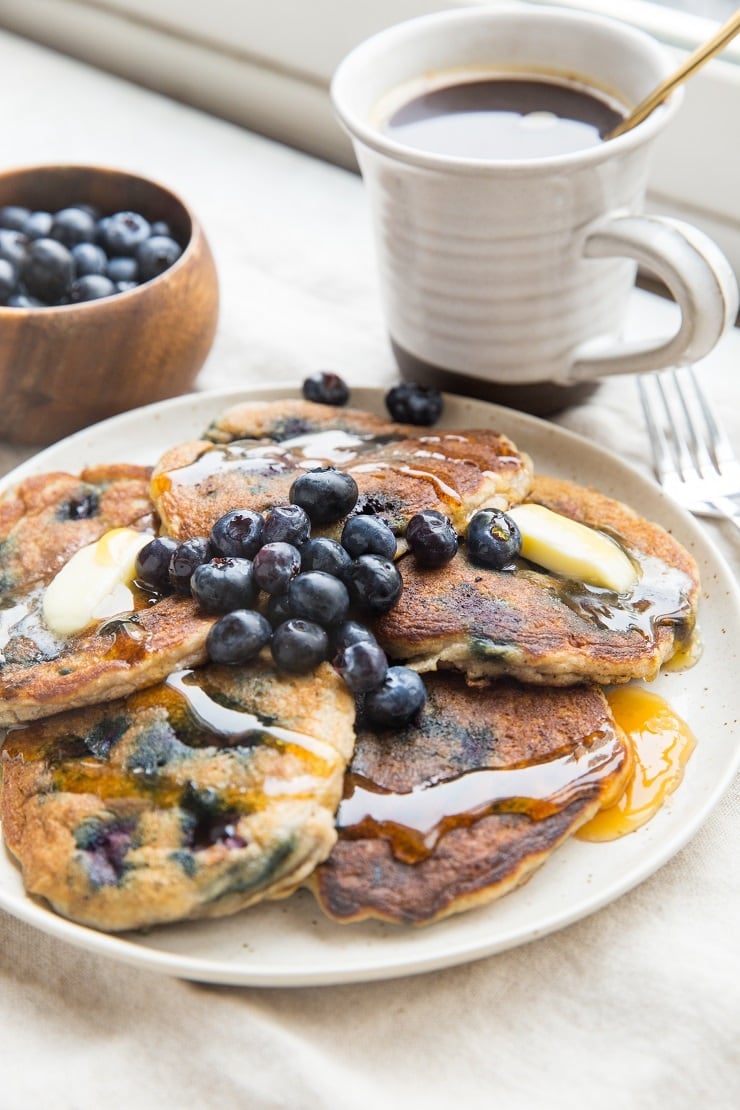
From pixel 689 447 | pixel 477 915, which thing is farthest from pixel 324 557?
pixel 689 447

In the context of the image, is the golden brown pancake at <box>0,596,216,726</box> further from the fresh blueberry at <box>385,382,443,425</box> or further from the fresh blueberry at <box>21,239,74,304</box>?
the fresh blueberry at <box>21,239,74,304</box>

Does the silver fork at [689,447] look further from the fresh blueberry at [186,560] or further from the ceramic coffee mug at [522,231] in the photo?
the fresh blueberry at [186,560]

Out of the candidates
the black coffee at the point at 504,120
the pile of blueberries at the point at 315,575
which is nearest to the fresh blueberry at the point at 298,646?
the pile of blueberries at the point at 315,575

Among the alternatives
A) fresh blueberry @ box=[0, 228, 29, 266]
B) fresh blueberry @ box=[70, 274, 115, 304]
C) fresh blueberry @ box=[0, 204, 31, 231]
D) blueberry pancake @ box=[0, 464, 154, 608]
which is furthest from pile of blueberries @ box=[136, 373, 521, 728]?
fresh blueberry @ box=[0, 204, 31, 231]

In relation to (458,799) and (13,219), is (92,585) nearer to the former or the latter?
(458,799)

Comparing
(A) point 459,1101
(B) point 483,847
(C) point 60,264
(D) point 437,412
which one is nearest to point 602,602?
(B) point 483,847

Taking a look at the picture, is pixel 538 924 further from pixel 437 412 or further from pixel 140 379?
pixel 140 379
